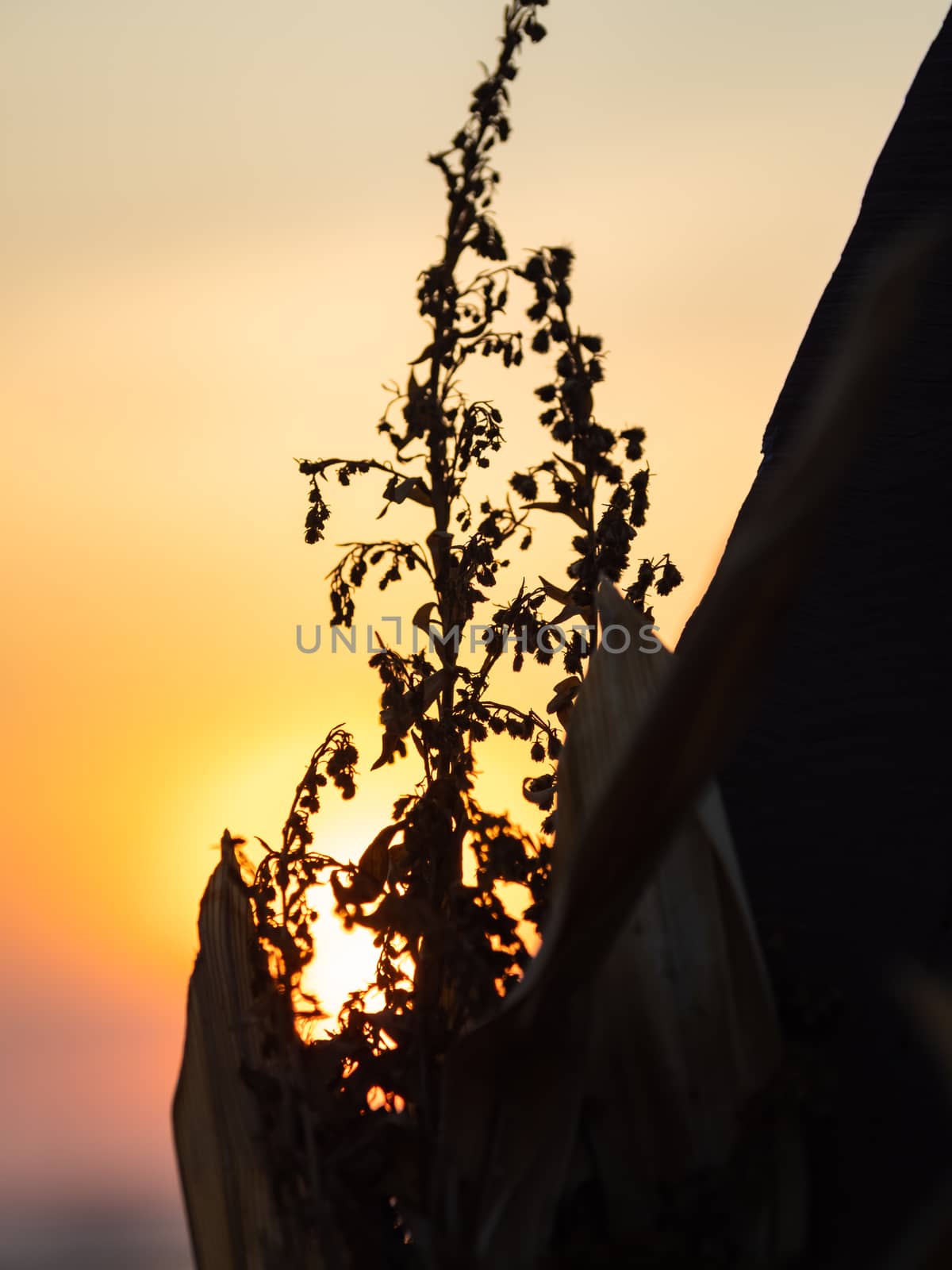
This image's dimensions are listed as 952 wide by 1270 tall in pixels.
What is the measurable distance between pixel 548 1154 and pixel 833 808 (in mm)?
529

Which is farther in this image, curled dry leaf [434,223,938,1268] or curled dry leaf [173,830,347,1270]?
curled dry leaf [173,830,347,1270]

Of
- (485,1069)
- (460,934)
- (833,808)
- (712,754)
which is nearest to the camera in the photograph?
(712,754)

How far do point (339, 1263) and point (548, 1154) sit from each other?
0.23 m

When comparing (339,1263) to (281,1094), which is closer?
(339,1263)

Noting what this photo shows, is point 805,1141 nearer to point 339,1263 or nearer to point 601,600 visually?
point 339,1263

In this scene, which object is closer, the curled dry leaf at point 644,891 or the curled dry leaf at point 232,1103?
the curled dry leaf at point 644,891

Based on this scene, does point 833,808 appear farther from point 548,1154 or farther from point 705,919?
point 548,1154

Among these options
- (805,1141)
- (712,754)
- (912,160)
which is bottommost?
(805,1141)

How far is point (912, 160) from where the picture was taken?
1.84 meters

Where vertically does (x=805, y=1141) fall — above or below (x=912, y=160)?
Answer: below

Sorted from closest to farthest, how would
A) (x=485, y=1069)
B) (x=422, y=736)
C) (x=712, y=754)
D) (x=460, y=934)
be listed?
(x=712, y=754) < (x=485, y=1069) < (x=460, y=934) < (x=422, y=736)

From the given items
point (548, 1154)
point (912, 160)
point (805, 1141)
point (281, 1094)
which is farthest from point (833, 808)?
point (912, 160)

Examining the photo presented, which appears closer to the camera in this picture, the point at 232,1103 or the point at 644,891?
the point at 644,891

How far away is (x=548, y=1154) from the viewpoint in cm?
126
